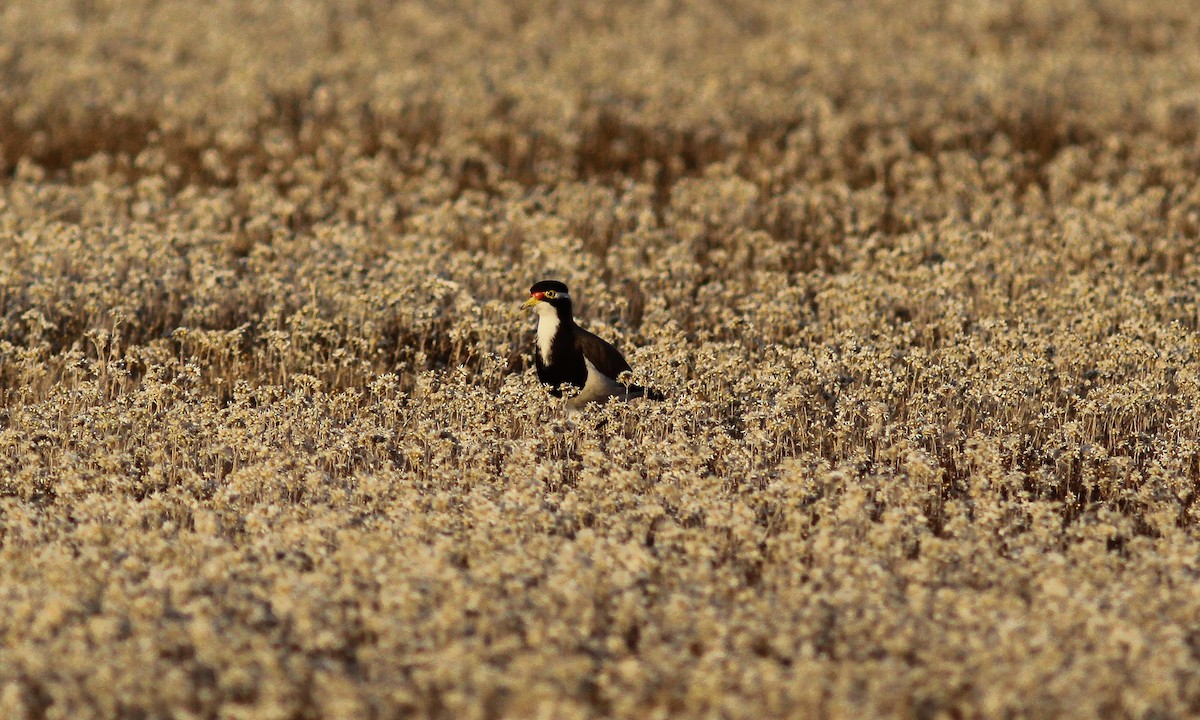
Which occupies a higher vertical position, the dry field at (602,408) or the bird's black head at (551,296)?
the bird's black head at (551,296)

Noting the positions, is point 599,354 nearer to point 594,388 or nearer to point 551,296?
point 594,388

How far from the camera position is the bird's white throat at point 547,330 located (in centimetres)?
1036

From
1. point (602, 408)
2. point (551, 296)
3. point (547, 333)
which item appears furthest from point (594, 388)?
point (551, 296)

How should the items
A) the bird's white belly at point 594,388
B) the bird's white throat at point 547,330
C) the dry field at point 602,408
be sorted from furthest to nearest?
the bird's white throat at point 547,330, the bird's white belly at point 594,388, the dry field at point 602,408

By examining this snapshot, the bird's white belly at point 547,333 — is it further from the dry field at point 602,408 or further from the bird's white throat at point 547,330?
the dry field at point 602,408

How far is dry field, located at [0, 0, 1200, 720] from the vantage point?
6113mm

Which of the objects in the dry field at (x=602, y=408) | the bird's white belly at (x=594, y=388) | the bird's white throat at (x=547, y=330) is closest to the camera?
the dry field at (x=602, y=408)

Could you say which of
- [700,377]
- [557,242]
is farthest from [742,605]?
[557,242]

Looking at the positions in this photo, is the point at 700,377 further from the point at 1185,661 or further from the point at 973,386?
the point at 1185,661

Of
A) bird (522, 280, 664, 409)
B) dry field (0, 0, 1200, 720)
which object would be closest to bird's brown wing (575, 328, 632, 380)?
bird (522, 280, 664, 409)

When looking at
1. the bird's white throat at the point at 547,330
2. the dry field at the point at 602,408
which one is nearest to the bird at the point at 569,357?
the bird's white throat at the point at 547,330

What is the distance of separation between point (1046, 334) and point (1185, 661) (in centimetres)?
649

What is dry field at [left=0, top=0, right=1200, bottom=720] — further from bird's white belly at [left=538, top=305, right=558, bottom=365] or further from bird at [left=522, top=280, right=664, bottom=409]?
bird's white belly at [left=538, top=305, right=558, bottom=365]

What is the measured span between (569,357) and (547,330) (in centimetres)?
33
